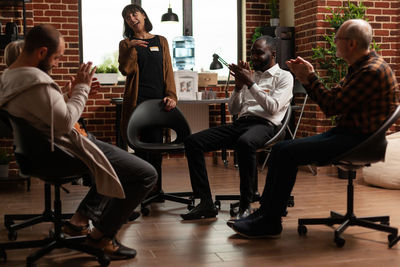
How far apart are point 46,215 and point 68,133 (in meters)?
0.96

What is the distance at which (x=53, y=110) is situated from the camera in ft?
7.41

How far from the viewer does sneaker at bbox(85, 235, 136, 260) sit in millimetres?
2604

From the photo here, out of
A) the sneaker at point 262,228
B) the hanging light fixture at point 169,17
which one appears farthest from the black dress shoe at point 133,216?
the hanging light fixture at point 169,17

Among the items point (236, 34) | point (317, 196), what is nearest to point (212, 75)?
point (236, 34)

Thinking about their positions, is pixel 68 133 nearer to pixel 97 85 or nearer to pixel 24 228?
pixel 97 85

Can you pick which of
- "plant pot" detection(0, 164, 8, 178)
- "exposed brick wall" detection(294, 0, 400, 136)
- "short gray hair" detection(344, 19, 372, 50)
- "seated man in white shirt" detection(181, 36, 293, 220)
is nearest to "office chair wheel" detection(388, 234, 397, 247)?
"seated man in white shirt" detection(181, 36, 293, 220)

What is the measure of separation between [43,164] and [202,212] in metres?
1.36

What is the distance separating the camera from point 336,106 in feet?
9.09

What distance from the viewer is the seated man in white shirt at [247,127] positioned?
3398 mm

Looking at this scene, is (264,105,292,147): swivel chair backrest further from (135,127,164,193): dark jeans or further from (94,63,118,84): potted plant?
(94,63,118,84): potted plant

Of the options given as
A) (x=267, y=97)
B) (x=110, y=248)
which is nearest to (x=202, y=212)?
(x=267, y=97)

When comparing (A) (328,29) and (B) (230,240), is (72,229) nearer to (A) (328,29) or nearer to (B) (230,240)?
(B) (230,240)

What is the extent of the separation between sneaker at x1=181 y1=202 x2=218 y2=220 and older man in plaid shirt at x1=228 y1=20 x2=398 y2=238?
1.60ft

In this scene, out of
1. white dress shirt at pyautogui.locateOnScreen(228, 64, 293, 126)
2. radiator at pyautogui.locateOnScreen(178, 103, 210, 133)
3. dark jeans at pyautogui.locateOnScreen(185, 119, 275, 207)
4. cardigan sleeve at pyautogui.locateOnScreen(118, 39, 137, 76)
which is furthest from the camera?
radiator at pyautogui.locateOnScreen(178, 103, 210, 133)
